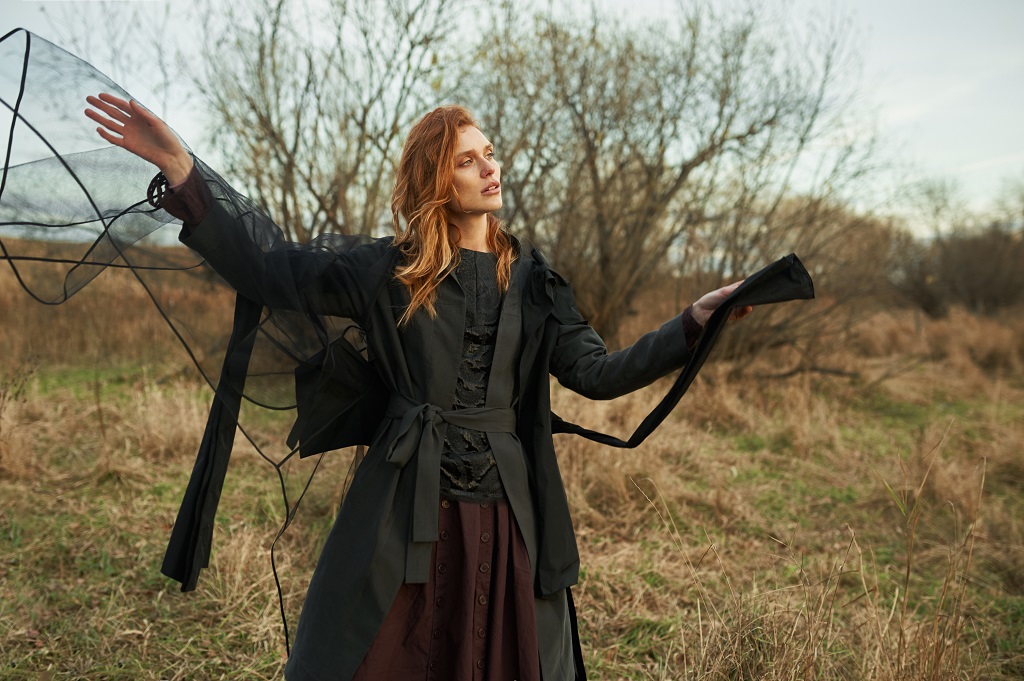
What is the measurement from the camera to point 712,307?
6.14 ft

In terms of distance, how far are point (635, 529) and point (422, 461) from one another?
2.89m

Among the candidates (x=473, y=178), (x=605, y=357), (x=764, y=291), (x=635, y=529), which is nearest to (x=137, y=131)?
(x=473, y=178)

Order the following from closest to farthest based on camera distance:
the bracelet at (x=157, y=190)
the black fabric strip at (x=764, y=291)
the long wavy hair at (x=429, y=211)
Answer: the black fabric strip at (x=764, y=291), the bracelet at (x=157, y=190), the long wavy hair at (x=429, y=211)

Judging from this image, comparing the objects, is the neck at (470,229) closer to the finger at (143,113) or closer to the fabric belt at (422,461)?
the fabric belt at (422,461)

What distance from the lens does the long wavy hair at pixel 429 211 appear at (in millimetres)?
2107

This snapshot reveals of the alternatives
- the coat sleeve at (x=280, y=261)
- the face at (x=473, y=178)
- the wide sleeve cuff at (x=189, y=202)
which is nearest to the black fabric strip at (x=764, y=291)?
the face at (x=473, y=178)

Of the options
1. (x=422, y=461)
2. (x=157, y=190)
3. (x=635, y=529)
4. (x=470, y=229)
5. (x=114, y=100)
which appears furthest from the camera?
(x=635, y=529)

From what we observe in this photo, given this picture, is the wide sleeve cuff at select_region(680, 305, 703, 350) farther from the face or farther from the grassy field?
the grassy field

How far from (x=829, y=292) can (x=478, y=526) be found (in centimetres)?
907

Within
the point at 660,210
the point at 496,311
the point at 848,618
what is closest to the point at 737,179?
the point at 660,210

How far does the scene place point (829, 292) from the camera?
998 cm

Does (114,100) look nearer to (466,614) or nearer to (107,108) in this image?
(107,108)

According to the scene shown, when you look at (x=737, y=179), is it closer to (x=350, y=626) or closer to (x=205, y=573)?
(x=205, y=573)

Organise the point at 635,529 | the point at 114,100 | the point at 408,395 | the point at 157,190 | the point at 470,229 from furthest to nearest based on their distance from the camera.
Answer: the point at 635,529, the point at 470,229, the point at 408,395, the point at 157,190, the point at 114,100
